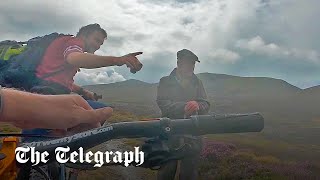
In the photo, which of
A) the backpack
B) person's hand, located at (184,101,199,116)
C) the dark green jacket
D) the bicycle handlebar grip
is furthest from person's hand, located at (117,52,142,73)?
the dark green jacket

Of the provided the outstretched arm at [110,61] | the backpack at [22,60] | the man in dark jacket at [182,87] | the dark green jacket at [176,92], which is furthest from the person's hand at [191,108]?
the outstretched arm at [110,61]

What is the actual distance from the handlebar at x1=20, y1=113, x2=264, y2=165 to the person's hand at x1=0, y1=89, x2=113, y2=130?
1.12ft

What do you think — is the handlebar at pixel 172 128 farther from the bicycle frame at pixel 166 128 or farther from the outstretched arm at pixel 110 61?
the outstretched arm at pixel 110 61

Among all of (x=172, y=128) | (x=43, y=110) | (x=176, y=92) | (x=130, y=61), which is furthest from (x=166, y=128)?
(x=176, y=92)

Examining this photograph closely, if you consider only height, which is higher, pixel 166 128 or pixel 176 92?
pixel 176 92

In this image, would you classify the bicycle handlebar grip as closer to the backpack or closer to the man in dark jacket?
the backpack

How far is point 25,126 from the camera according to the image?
157 cm

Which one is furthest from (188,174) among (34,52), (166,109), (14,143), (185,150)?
(185,150)

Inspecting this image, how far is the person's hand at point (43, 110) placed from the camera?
1.46 metres

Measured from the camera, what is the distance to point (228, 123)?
79.9 inches

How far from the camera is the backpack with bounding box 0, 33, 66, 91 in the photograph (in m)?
3.32

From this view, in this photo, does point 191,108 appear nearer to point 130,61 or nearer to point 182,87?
point 182,87

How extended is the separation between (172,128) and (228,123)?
25 cm

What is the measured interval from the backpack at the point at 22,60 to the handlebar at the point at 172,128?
4.62 ft
